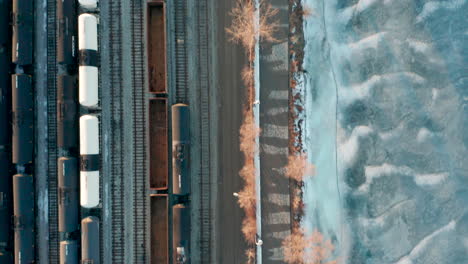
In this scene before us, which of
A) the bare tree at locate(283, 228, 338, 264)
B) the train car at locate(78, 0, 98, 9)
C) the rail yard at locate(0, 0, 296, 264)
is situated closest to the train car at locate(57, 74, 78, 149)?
the rail yard at locate(0, 0, 296, 264)

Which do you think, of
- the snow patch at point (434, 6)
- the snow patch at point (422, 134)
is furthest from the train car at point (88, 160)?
the snow patch at point (434, 6)

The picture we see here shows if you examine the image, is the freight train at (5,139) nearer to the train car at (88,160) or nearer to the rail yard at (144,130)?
the rail yard at (144,130)

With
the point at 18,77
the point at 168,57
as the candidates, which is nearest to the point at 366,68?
the point at 168,57

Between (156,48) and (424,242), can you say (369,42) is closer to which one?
(424,242)

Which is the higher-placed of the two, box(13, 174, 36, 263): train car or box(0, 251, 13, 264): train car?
box(13, 174, 36, 263): train car

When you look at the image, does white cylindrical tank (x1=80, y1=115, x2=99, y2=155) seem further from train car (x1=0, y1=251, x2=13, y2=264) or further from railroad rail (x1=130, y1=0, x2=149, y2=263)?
train car (x1=0, y1=251, x2=13, y2=264)

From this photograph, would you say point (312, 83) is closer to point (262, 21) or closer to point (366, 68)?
point (366, 68)
